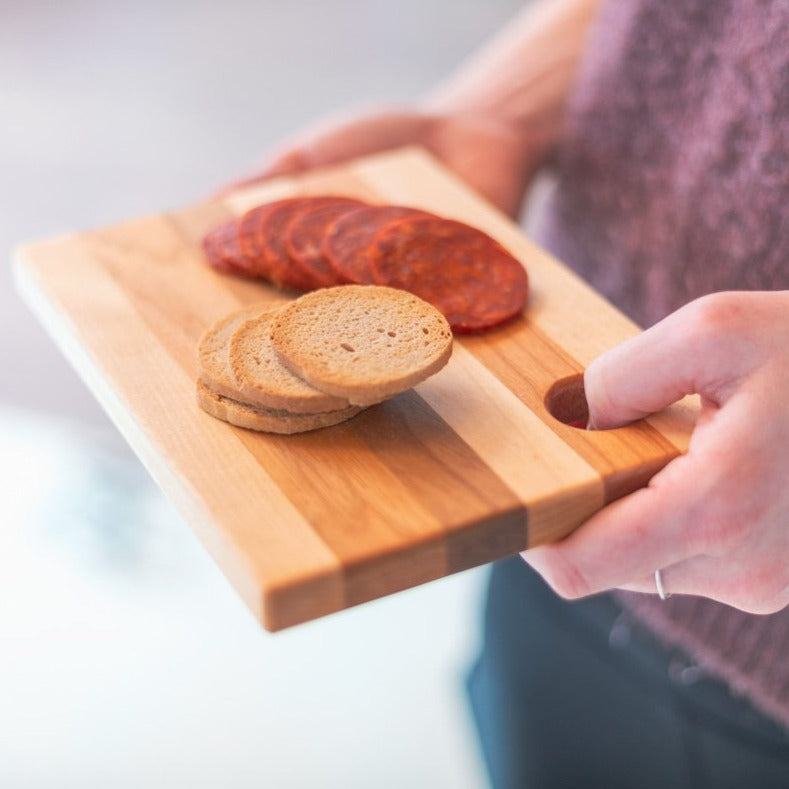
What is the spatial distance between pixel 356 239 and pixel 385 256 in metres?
0.05

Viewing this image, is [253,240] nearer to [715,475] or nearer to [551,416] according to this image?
[551,416]

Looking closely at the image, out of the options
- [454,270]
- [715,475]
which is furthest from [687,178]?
[715,475]

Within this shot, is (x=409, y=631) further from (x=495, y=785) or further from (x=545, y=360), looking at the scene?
(x=545, y=360)

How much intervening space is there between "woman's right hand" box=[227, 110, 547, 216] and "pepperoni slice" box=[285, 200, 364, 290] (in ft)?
0.86

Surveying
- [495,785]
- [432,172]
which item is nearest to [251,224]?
[432,172]

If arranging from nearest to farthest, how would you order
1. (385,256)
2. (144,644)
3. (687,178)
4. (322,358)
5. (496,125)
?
(322,358), (385,256), (687,178), (496,125), (144,644)

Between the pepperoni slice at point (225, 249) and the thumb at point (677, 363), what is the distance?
0.45 m

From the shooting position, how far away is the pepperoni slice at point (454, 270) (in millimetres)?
1219

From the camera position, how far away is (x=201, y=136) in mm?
3998

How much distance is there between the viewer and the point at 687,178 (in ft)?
4.50

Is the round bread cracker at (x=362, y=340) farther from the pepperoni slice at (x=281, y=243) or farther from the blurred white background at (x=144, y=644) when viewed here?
the blurred white background at (x=144, y=644)

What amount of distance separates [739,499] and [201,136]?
10.9 ft

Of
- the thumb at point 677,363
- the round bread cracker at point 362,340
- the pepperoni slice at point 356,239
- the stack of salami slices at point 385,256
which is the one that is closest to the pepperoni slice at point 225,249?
the stack of salami slices at point 385,256

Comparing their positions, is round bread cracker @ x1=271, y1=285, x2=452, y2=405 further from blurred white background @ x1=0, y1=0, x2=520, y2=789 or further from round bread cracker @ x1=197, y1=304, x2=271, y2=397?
blurred white background @ x1=0, y1=0, x2=520, y2=789
